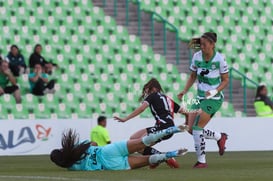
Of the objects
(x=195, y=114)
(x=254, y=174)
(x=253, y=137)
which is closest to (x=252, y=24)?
(x=253, y=137)

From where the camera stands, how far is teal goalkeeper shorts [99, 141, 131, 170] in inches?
545

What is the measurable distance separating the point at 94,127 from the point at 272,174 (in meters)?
10.2

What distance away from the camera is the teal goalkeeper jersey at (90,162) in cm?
1399

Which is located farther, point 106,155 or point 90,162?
Result: point 90,162

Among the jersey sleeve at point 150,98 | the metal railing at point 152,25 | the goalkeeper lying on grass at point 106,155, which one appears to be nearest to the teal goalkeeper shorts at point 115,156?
the goalkeeper lying on grass at point 106,155

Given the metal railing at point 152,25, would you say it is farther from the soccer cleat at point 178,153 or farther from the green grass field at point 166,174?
the soccer cleat at point 178,153

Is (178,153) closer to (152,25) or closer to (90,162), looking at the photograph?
(90,162)

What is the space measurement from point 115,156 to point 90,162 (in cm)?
41

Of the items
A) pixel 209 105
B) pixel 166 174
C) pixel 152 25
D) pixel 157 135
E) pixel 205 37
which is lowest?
pixel 166 174

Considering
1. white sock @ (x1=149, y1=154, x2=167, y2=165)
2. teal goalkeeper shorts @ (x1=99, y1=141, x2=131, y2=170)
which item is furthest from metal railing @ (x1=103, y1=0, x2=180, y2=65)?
white sock @ (x1=149, y1=154, x2=167, y2=165)

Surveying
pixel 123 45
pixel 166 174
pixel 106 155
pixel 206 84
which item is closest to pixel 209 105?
pixel 206 84

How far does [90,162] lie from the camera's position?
14047 millimetres

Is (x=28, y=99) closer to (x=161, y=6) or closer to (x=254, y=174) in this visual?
(x=161, y=6)

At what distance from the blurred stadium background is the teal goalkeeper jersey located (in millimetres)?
9587
